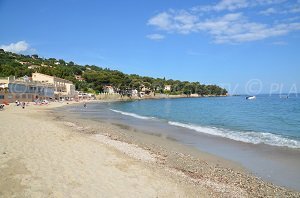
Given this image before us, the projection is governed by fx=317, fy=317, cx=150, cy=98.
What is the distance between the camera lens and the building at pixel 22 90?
61125 millimetres

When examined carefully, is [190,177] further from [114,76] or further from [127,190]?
[114,76]

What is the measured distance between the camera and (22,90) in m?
68.8

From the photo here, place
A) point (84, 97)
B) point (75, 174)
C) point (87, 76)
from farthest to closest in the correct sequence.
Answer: point (87, 76), point (84, 97), point (75, 174)

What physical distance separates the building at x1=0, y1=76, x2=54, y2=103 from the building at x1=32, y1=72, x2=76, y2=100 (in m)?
5.15

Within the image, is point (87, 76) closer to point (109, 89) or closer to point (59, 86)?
point (109, 89)

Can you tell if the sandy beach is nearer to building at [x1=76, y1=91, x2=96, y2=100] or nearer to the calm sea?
the calm sea

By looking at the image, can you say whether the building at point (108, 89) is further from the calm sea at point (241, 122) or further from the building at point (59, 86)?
the calm sea at point (241, 122)

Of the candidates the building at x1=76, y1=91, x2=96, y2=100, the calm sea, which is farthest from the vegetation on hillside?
the calm sea

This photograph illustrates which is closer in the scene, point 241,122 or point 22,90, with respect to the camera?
point 241,122

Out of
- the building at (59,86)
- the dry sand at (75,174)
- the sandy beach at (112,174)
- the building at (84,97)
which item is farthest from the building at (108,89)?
the dry sand at (75,174)

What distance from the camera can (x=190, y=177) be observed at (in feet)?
34.7

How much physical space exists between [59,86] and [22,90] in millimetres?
28883

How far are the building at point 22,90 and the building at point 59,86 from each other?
515cm

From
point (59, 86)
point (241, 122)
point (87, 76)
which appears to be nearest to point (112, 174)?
point (241, 122)
